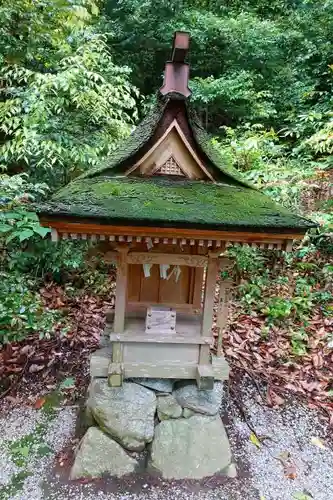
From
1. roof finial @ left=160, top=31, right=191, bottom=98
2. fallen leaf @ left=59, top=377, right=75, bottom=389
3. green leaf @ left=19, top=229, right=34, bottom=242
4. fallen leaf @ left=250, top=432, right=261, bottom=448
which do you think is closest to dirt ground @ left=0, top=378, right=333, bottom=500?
fallen leaf @ left=250, top=432, right=261, bottom=448

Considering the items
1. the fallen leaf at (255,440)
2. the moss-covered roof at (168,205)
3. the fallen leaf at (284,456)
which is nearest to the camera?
the moss-covered roof at (168,205)

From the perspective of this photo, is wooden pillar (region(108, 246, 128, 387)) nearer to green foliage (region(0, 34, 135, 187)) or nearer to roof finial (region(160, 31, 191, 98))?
roof finial (region(160, 31, 191, 98))

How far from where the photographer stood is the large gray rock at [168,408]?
3223 mm

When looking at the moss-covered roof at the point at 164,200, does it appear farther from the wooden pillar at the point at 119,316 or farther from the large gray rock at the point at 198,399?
the large gray rock at the point at 198,399

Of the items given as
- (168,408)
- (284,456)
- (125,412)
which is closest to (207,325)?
(168,408)

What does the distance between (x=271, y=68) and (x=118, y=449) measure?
402 inches

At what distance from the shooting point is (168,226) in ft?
7.40

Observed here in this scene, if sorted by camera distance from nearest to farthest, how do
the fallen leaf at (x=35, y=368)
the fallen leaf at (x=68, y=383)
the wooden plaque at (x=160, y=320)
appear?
the wooden plaque at (x=160, y=320), the fallen leaf at (x=68, y=383), the fallen leaf at (x=35, y=368)

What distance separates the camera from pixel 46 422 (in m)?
3.66

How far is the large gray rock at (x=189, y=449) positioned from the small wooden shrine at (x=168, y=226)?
1.59 ft

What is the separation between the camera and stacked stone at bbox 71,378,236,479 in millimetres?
3064

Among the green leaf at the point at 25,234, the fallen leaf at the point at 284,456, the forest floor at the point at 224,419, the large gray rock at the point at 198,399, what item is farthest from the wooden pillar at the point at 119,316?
the fallen leaf at the point at 284,456

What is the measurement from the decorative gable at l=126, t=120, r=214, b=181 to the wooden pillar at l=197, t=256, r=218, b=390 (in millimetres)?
852

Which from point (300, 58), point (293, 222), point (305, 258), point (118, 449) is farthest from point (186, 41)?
point (300, 58)
